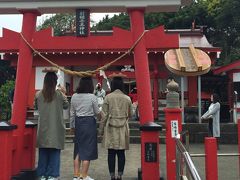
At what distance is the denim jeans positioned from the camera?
6527mm

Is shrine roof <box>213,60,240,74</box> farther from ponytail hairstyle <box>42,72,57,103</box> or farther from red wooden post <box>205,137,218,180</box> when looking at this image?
red wooden post <box>205,137,218,180</box>

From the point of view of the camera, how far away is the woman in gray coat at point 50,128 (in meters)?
6.48

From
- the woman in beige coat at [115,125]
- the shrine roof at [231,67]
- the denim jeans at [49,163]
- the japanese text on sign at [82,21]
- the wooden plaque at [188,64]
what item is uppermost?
the shrine roof at [231,67]

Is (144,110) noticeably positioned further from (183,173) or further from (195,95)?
(195,95)

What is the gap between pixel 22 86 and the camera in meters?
7.28

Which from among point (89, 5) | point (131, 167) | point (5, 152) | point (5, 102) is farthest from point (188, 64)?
point (5, 102)

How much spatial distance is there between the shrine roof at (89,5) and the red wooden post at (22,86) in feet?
0.67

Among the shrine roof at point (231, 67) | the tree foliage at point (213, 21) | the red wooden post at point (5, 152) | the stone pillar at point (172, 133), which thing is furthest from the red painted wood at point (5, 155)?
the tree foliage at point (213, 21)

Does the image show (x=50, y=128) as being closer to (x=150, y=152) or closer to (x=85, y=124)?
(x=85, y=124)

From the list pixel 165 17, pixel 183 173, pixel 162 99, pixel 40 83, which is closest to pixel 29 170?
pixel 183 173

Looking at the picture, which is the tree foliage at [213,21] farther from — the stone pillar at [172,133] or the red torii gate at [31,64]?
the stone pillar at [172,133]

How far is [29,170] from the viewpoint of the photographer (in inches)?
278

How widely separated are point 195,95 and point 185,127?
16.5 feet

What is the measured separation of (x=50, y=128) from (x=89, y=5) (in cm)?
259
